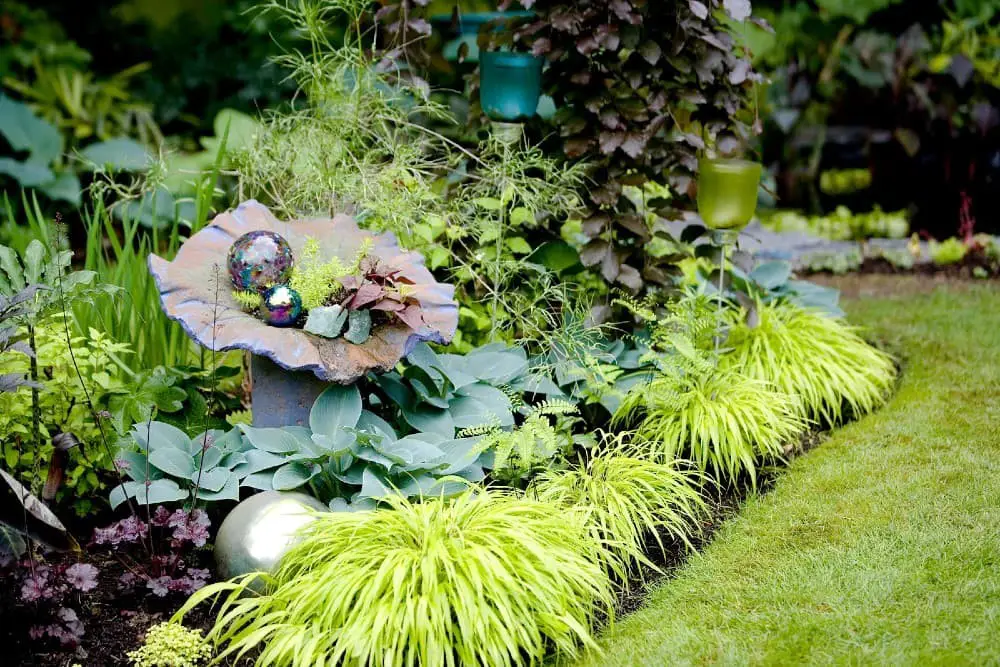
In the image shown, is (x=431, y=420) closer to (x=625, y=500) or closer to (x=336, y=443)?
(x=336, y=443)

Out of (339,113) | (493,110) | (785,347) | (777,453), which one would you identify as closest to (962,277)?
(785,347)

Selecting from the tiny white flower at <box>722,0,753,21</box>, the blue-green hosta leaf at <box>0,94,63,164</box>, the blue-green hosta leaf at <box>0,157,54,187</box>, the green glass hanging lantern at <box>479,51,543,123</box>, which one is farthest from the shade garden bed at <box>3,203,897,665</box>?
the blue-green hosta leaf at <box>0,94,63,164</box>

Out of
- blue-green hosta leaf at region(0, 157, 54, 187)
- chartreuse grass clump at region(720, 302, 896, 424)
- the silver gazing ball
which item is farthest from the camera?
blue-green hosta leaf at region(0, 157, 54, 187)

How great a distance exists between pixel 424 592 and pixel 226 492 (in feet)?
2.72

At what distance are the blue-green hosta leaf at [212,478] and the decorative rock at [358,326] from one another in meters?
0.56

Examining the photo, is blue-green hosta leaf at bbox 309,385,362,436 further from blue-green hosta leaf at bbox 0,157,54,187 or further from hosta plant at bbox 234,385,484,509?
blue-green hosta leaf at bbox 0,157,54,187

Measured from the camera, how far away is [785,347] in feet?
14.0

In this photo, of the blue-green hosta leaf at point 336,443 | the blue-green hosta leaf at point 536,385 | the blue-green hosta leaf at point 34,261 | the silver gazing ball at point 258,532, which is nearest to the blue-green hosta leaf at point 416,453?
the blue-green hosta leaf at point 336,443

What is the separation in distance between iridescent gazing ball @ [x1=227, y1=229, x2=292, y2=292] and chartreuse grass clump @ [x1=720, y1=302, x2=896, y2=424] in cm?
180

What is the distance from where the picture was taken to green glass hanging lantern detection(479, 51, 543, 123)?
4031 millimetres

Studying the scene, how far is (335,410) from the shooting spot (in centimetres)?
327

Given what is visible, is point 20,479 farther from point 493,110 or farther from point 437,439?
point 493,110

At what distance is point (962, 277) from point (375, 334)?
392 cm

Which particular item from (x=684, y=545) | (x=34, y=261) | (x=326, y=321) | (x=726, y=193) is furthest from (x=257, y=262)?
(x=726, y=193)
